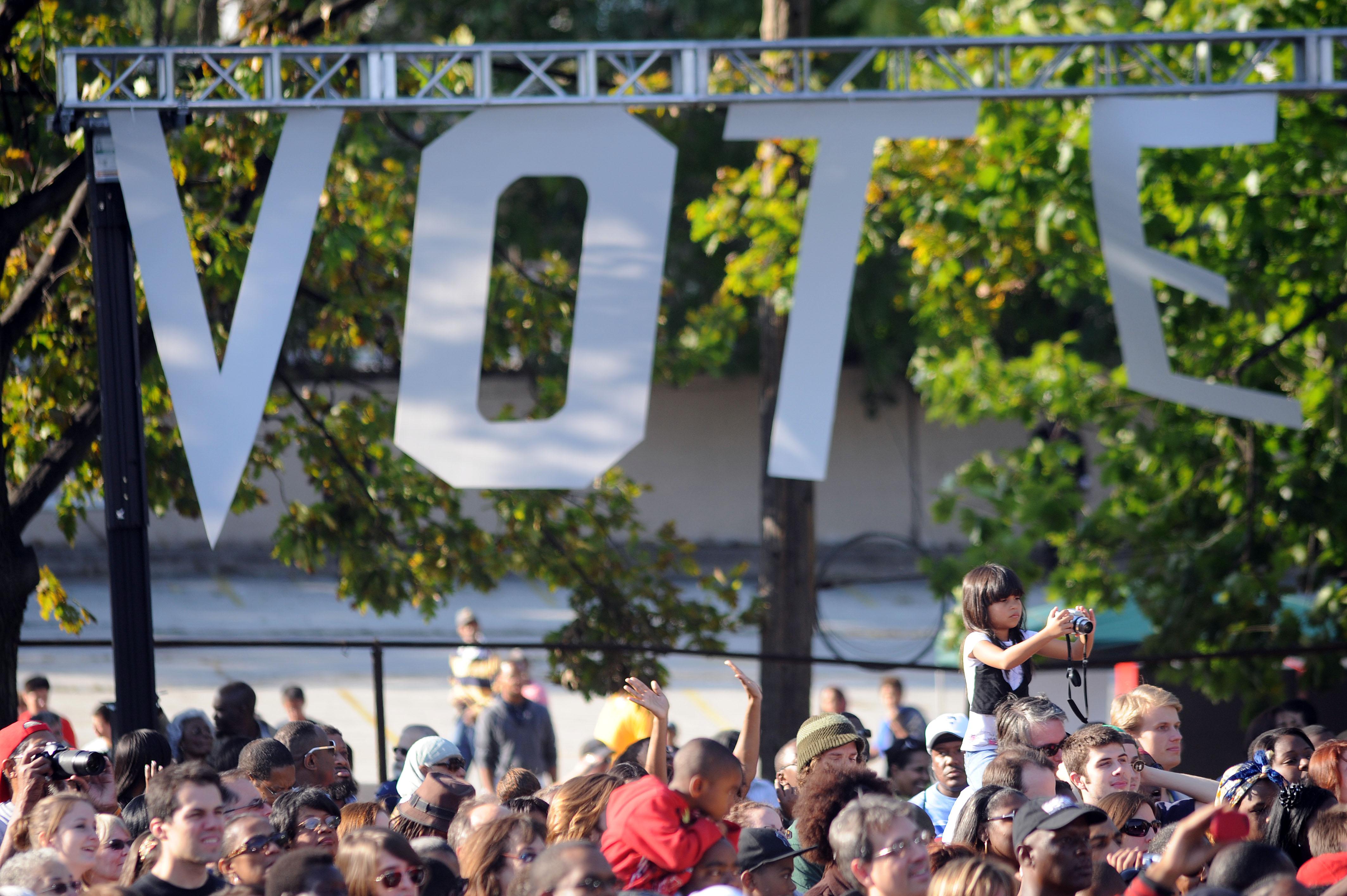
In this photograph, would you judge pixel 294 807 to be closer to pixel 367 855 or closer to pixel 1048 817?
pixel 367 855

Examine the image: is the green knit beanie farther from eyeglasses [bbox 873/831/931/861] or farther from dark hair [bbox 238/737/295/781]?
dark hair [bbox 238/737/295/781]

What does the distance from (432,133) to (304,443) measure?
4.40 meters

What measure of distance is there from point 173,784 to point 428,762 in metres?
1.23

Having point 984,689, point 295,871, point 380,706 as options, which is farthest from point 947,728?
point 380,706

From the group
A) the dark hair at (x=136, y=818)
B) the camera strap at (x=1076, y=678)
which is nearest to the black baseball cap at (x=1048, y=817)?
the camera strap at (x=1076, y=678)

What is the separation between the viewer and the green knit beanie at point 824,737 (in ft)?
16.1

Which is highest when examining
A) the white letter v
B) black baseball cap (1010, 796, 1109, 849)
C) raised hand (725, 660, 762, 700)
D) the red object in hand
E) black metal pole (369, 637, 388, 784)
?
the white letter v

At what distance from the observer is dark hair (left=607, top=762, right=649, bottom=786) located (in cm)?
488

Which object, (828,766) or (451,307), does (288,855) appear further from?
(451,307)

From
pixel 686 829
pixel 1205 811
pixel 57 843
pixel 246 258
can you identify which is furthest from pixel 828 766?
pixel 246 258

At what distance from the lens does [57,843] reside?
409 centimetres

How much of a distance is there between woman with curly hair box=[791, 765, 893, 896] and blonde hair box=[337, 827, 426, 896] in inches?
50.0

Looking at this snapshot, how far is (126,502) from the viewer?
666 centimetres

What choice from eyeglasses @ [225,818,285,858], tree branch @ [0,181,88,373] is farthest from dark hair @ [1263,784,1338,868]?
tree branch @ [0,181,88,373]
